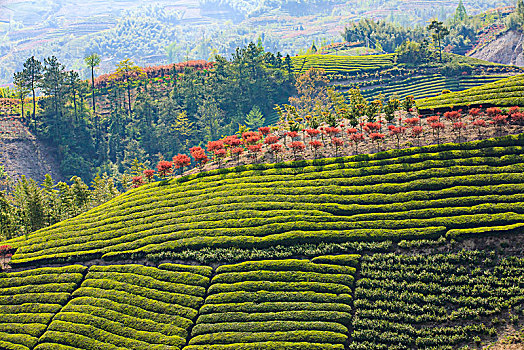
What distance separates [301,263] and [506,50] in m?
149

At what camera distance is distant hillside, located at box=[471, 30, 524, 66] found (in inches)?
5901

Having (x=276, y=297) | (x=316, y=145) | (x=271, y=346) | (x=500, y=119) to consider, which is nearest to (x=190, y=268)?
(x=276, y=297)

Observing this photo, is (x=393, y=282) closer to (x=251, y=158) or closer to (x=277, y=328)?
(x=277, y=328)

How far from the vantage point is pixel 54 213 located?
193 ft

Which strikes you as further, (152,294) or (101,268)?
(101,268)

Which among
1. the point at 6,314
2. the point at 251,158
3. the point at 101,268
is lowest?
the point at 6,314

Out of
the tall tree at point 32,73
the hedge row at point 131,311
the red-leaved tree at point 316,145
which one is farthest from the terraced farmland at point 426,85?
the hedge row at point 131,311

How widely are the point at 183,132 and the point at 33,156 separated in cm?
3590

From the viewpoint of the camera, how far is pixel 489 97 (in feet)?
182

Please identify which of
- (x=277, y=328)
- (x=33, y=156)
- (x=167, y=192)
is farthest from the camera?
(x=33, y=156)

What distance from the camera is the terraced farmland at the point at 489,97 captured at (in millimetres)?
53859

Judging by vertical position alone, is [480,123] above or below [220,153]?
above

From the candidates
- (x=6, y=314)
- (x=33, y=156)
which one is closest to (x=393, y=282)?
(x=6, y=314)

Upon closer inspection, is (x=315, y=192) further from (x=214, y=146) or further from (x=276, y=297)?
(x=214, y=146)
